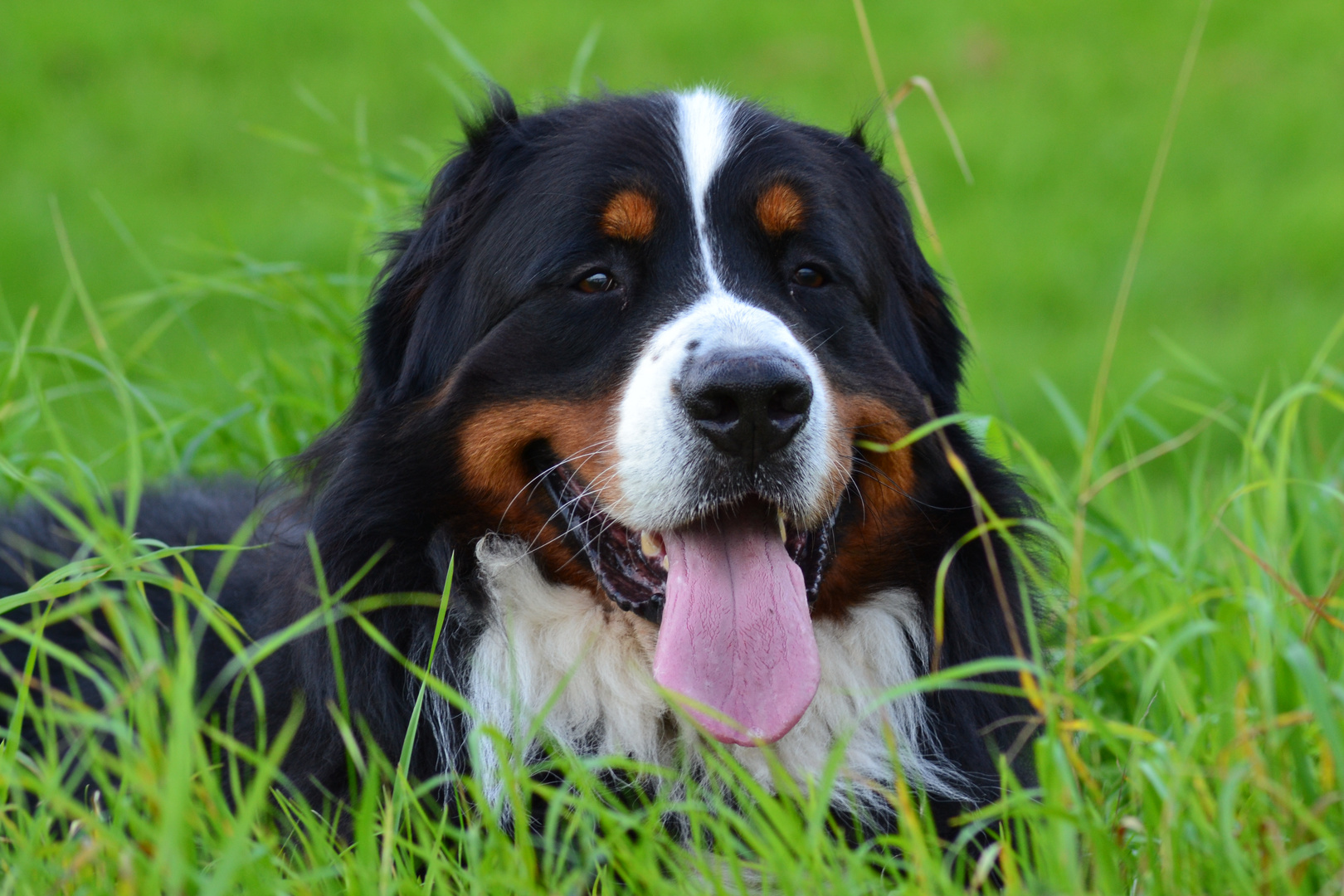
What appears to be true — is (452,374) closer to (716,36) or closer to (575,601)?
(575,601)

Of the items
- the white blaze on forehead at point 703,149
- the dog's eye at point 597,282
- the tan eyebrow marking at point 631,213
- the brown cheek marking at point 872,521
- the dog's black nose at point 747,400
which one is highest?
the white blaze on forehead at point 703,149

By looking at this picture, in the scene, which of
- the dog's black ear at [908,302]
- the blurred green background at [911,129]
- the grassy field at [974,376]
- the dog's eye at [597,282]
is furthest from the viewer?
the blurred green background at [911,129]

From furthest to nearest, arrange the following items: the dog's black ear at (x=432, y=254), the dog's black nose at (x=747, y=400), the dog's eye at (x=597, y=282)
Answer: the dog's black ear at (x=432, y=254)
the dog's eye at (x=597, y=282)
the dog's black nose at (x=747, y=400)

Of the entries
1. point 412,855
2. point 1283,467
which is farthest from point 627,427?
point 1283,467

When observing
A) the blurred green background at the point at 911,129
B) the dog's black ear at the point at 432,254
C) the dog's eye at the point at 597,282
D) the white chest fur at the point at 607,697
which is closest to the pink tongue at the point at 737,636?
the white chest fur at the point at 607,697

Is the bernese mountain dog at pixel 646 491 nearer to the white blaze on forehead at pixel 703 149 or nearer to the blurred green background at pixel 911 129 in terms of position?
the white blaze on forehead at pixel 703 149

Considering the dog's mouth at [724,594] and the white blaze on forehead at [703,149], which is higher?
the white blaze on forehead at [703,149]

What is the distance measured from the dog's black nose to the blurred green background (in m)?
4.72

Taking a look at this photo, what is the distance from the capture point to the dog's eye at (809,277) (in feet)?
10.0

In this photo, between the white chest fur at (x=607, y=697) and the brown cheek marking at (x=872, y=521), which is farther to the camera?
the brown cheek marking at (x=872, y=521)

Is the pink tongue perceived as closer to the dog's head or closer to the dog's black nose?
the dog's head

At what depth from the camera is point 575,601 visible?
2.91m

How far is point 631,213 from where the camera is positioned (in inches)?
115

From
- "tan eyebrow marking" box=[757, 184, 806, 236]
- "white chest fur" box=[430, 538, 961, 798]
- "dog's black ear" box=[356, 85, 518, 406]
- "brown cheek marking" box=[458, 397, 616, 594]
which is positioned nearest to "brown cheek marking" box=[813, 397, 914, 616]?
"white chest fur" box=[430, 538, 961, 798]
